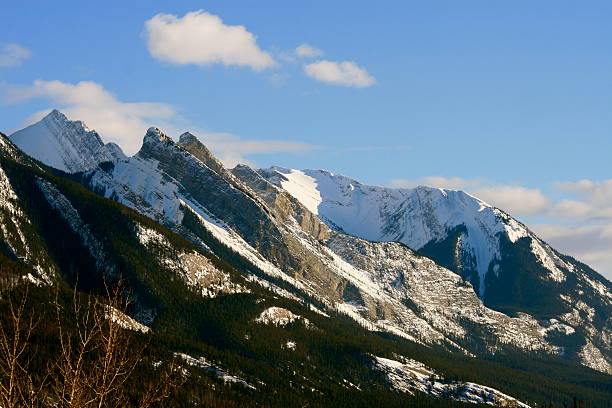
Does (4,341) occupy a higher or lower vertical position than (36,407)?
higher

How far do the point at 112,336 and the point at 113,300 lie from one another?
189cm

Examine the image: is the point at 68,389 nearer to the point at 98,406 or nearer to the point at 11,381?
the point at 98,406

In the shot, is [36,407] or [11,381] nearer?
[11,381]

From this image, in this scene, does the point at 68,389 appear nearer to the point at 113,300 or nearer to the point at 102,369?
the point at 102,369

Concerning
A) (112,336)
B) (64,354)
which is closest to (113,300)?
(112,336)

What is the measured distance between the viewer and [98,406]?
40438mm

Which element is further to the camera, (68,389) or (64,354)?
(68,389)

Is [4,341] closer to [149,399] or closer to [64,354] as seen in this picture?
[64,354]

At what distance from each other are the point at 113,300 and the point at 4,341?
5790 millimetres

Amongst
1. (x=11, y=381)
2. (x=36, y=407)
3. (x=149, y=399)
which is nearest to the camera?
(x=11, y=381)

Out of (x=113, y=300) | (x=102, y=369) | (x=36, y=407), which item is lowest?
(x=36, y=407)

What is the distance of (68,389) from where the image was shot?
133 feet

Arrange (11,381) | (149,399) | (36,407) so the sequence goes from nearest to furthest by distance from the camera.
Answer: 1. (11,381)
2. (36,407)
3. (149,399)

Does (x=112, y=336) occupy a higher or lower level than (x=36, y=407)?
higher
